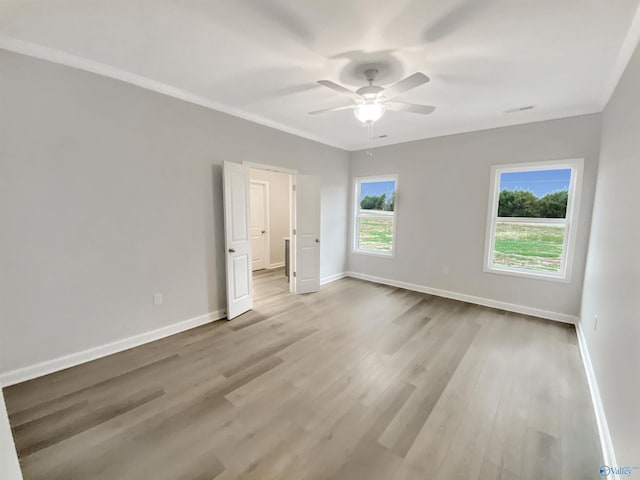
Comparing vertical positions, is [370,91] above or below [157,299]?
above

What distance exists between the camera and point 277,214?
649 cm

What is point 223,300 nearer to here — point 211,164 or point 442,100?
point 211,164

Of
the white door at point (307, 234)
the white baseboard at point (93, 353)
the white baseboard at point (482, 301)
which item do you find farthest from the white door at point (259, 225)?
the white baseboard at point (93, 353)

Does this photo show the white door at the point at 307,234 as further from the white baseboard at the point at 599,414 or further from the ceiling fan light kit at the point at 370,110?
the white baseboard at the point at 599,414

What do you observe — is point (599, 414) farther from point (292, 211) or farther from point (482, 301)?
point (292, 211)

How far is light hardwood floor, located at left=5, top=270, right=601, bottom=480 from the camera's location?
149 cm

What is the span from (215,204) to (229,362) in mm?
1859

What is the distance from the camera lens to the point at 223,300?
3.42 m

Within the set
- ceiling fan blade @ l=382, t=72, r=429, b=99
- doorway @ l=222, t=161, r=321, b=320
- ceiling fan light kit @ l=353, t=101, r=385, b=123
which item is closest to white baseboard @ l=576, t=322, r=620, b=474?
ceiling fan blade @ l=382, t=72, r=429, b=99

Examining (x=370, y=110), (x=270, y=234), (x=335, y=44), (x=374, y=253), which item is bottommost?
(x=374, y=253)

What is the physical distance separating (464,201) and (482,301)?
5.19 ft

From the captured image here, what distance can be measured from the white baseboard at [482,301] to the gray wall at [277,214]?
7.60 feet

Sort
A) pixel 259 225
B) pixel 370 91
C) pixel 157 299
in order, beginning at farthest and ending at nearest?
1. pixel 259 225
2. pixel 157 299
3. pixel 370 91

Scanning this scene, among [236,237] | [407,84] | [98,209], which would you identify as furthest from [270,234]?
[407,84]
